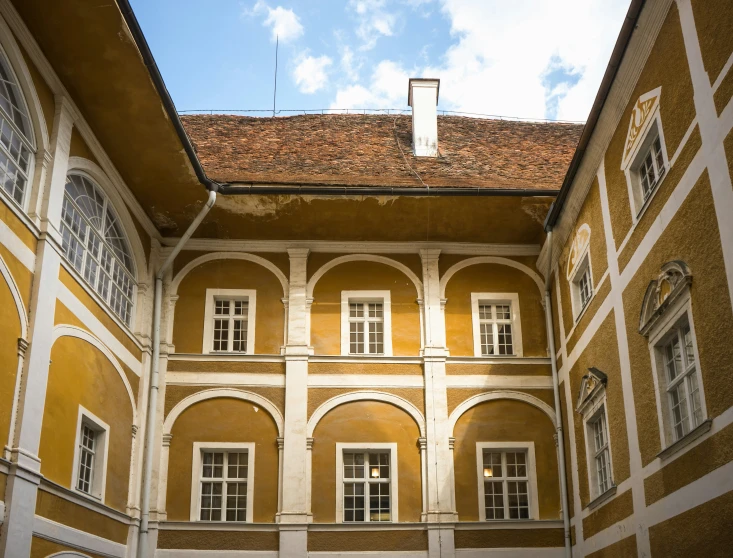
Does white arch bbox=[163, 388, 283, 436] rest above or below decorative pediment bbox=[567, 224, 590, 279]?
below

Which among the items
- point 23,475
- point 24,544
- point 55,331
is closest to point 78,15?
point 55,331

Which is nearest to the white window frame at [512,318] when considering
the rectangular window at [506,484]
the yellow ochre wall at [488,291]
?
the yellow ochre wall at [488,291]

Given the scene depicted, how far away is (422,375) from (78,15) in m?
9.33

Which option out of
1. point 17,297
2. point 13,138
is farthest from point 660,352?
point 13,138

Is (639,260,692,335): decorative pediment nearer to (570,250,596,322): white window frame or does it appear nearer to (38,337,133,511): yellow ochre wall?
(570,250,596,322): white window frame

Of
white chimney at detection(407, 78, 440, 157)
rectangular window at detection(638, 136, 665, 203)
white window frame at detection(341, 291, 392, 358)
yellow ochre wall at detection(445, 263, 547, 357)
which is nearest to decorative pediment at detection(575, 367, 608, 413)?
yellow ochre wall at detection(445, 263, 547, 357)

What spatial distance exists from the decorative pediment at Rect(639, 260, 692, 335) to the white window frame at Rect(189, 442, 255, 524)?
320 inches

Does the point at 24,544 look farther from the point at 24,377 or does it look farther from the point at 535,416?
the point at 535,416

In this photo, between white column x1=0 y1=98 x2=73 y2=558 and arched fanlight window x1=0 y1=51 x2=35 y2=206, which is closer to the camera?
white column x1=0 y1=98 x2=73 y2=558

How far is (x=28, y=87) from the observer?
13.1 m

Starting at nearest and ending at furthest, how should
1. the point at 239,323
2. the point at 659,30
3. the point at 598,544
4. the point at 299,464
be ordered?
1. the point at 659,30
2. the point at 598,544
3. the point at 299,464
4. the point at 239,323

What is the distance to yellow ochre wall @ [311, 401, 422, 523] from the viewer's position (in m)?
17.2

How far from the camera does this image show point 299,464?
1725 cm

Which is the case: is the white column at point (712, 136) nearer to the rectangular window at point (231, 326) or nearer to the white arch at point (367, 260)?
the white arch at point (367, 260)
